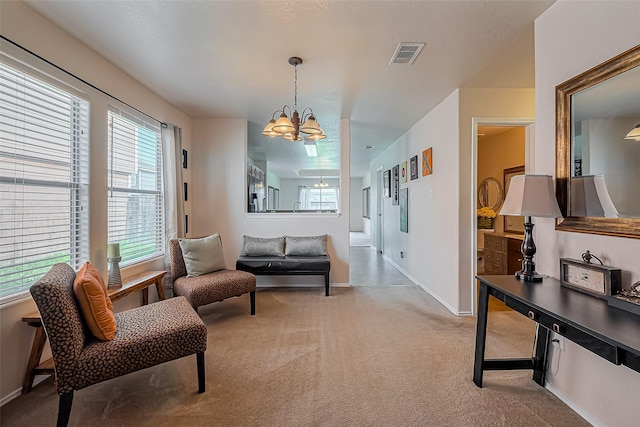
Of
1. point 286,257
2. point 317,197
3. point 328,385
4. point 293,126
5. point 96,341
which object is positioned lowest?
point 328,385

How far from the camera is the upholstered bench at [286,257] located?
395cm

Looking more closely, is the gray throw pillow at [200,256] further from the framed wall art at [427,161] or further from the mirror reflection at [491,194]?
the mirror reflection at [491,194]

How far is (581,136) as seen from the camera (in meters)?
1.73

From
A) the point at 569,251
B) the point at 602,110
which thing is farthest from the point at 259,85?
the point at 569,251

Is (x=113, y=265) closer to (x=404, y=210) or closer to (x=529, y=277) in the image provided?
(x=529, y=277)

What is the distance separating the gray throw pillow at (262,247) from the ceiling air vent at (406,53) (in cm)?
271

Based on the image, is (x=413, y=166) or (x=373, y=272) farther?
(x=373, y=272)

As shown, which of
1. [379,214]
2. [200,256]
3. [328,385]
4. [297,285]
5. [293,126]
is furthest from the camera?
[379,214]

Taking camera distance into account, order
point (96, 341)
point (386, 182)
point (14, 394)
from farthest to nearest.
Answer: point (386, 182), point (14, 394), point (96, 341)

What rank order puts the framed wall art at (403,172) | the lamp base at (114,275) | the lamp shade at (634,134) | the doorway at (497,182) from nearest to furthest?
the lamp shade at (634,134), the lamp base at (114,275), the doorway at (497,182), the framed wall art at (403,172)

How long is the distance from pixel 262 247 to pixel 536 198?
3.27 meters

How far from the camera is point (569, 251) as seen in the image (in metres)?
1.81

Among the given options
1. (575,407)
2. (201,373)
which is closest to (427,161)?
(575,407)

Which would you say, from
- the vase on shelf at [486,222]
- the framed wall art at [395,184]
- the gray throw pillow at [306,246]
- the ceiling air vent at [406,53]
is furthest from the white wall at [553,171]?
the framed wall art at [395,184]
